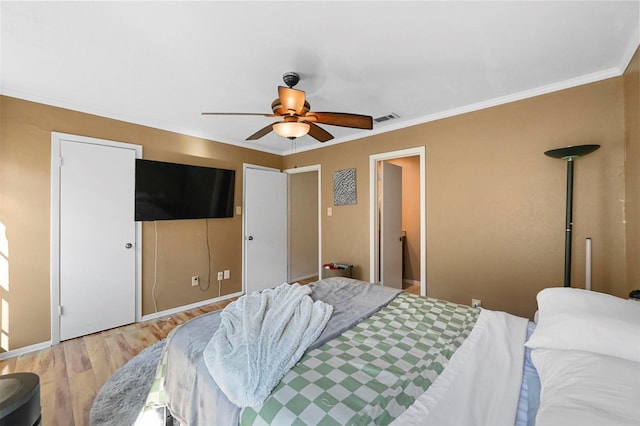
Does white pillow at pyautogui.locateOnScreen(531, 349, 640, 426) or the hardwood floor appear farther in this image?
the hardwood floor

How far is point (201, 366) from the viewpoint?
1.18 m

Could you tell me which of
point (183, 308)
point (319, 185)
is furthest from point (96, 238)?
point (319, 185)

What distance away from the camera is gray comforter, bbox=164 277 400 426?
1.05 metres

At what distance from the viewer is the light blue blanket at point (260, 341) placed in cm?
101

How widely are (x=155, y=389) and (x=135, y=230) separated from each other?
2.10 metres

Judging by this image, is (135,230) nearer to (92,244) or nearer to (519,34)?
(92,244)

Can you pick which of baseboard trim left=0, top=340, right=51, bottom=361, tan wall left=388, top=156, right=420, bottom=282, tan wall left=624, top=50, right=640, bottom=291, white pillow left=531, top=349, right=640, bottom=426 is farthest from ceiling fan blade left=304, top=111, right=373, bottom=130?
baseboard trim left=0, top=340, right=51, bottom=361

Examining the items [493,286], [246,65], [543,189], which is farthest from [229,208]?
[543,189]

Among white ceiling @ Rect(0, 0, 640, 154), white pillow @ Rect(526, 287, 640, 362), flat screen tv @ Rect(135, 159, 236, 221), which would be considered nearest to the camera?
white pillow @ Rect(526, 287, 640, 362)

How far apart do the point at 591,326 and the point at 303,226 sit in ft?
14.0

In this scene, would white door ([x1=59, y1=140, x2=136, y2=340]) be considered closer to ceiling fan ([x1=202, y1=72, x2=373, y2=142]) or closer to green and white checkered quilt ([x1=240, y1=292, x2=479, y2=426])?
ceiling fan ([x1=202, y1=72, x2=373, y2=142])

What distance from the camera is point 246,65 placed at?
1936 mm

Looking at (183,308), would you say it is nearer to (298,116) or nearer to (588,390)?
(298,116)

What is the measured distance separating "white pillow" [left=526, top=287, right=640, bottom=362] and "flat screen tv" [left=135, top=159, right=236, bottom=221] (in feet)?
11.4
